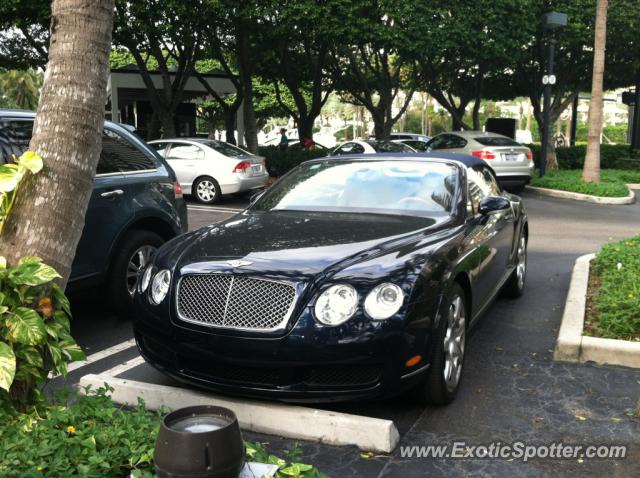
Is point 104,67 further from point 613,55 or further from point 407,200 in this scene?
point 613,55

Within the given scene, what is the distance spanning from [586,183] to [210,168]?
9.03m

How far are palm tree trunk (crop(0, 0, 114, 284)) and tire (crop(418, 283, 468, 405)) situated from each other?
2.08 metres

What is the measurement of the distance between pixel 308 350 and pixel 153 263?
1.33 metres

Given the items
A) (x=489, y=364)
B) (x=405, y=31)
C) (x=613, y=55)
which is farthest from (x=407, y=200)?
(x=613, y=55)

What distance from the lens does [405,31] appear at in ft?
62.2

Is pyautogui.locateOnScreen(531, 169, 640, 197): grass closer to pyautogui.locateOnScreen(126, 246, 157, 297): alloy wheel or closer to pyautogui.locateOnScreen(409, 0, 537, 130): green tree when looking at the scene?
pyautogui.locateOnScreen(409, 0, 537, 130): green tree

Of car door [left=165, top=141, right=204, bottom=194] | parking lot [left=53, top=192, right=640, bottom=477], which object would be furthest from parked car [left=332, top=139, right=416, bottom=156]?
parking lot [left=53, top=192, right=640, bottom=477]

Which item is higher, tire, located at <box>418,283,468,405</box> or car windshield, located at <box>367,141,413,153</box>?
car windshield, located at <box>367,141,413,153</box>

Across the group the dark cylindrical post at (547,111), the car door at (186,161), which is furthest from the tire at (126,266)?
the dark cylindrical post at (547,111)

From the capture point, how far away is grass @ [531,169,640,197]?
16.1 m

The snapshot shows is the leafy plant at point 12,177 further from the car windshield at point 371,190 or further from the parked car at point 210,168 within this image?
the parked car at point 210,168

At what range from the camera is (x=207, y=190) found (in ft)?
49.7

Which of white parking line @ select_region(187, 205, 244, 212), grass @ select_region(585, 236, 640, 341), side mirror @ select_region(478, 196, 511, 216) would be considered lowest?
white parking line @ select_region(187, 205, 244, 212)

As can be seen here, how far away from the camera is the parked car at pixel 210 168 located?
49.2 feet
